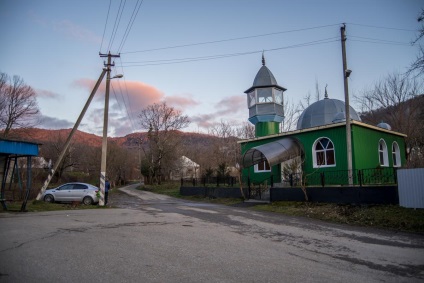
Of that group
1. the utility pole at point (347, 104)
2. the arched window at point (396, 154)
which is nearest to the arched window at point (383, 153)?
the arched window at point (396, 154)

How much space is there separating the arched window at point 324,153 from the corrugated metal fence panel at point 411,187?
26.2 ft

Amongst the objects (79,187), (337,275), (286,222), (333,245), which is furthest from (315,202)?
(79,187)

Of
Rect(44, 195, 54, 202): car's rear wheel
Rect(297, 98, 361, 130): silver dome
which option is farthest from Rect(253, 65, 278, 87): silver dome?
Rect(44, 195, 54, 202): car's rear wheel

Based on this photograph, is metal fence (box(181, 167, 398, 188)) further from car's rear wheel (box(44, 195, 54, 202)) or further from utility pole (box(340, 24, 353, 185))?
car's rear wheel (box(44, 195, 54, 202))

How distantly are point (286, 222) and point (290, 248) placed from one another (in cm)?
481

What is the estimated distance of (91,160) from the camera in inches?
2229

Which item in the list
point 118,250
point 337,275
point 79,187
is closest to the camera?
point 337,275

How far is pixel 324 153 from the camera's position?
68.8 ft

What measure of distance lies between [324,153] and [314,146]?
2.71ft

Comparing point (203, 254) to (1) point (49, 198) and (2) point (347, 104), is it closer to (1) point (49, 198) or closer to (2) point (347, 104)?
(2) point (347, 104)

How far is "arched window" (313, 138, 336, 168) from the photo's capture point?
20.6 meters

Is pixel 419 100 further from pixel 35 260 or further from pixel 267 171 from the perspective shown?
pixel 35 260

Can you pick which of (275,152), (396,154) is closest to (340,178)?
(275,152)

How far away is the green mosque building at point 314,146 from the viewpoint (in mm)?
19344
